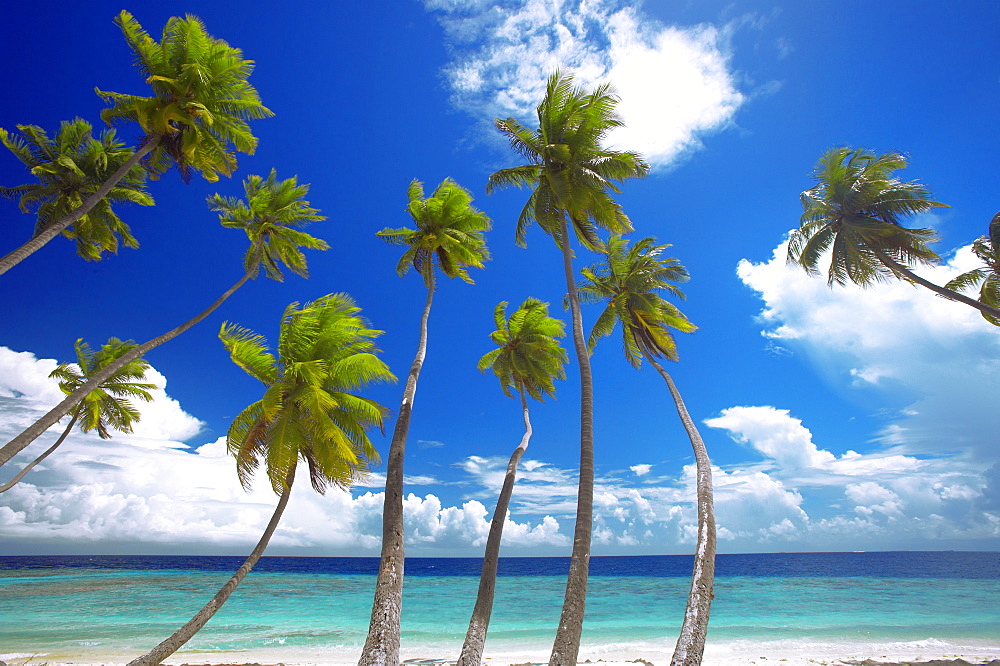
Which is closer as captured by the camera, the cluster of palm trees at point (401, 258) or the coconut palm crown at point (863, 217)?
the cluster of palm trees at point (401, 258)

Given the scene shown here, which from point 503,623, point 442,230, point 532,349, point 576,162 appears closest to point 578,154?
point 576,162

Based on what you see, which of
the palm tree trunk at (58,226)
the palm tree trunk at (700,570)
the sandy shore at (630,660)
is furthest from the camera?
the sandy shore at (630,660)

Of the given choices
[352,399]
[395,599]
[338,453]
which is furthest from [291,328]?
[395,599]

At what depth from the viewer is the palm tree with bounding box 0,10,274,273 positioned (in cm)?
1136

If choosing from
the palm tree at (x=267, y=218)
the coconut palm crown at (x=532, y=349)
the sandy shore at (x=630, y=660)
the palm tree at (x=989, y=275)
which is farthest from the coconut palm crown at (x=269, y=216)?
the palm tree at (x=989, y=275)

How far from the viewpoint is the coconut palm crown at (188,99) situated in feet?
37.6

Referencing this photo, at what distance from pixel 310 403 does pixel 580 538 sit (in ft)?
22.0

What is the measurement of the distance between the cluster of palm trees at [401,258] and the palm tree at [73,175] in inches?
1.8

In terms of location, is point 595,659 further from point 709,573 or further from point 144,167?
point 144,167

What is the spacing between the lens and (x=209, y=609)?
384 inches

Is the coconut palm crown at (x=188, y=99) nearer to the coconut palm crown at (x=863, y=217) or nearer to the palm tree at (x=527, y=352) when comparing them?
the palm tree at (x=527, y=352)

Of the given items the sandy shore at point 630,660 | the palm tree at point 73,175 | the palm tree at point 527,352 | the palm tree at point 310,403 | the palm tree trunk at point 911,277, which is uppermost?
the palm tree at point 73,175

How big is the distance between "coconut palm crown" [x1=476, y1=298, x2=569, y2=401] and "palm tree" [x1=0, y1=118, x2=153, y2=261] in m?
12.6

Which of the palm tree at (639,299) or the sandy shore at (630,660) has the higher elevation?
the palm tree at (639,299)
